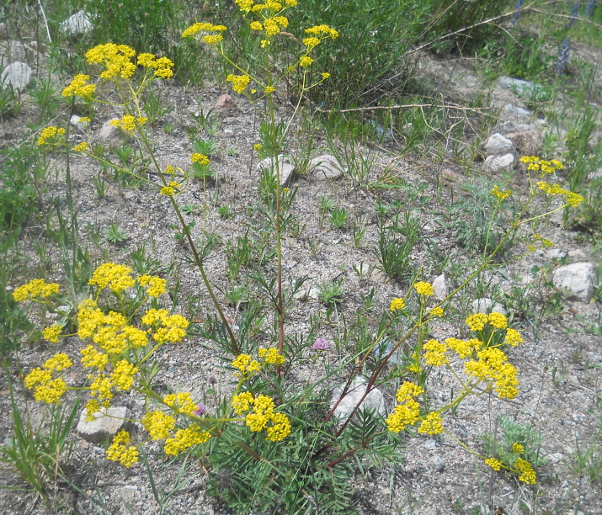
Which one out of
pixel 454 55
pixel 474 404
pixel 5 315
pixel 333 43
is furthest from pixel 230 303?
pixel 454 55

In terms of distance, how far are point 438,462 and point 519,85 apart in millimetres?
4488

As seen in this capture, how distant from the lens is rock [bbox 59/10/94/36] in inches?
165

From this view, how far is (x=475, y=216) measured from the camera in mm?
3416

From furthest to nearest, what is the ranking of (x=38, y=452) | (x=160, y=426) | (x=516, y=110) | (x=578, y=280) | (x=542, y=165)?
(x=516, y=110), (x=578, y=280), (x=542, y=165), (x=38, y=452), (x=160, y=426)

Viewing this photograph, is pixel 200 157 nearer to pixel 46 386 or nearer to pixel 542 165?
pixel 46 386

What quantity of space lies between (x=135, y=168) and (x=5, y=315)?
139 cm

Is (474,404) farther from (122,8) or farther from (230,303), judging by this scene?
(122,8)

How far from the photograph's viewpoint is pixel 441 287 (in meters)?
3.04

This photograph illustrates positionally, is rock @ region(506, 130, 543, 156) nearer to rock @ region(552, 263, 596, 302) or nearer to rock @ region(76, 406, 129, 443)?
rock @ region(552, 263, 596, 302)

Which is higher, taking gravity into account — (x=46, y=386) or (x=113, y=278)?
(x=113, y=278)

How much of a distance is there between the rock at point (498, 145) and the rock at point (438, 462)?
2783 millimetres

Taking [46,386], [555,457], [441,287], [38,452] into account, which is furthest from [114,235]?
[555,457]

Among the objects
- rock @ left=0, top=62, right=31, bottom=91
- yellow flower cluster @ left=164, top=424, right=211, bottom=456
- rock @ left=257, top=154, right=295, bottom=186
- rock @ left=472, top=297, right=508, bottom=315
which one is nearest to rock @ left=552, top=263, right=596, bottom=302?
rock @ left=472, top=297, right=508, bottom=315

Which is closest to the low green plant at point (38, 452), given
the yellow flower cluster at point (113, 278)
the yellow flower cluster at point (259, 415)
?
the yellow flower cluster at point (113, 278)
